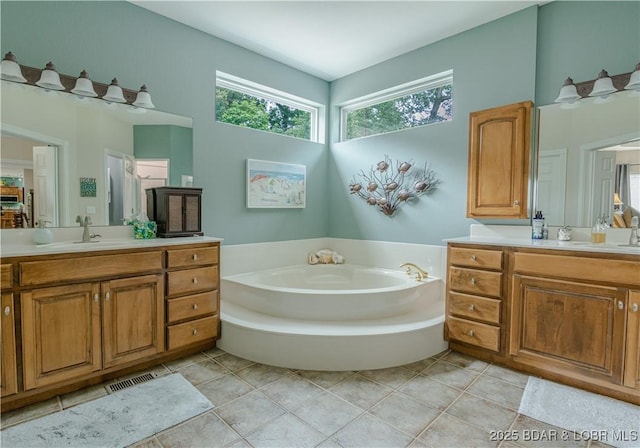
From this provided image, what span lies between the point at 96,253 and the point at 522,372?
309 cm

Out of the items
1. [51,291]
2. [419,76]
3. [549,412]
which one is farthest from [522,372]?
[51,291]

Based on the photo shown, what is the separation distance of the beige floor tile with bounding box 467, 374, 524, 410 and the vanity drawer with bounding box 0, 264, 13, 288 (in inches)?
113

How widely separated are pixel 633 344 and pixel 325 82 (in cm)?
395

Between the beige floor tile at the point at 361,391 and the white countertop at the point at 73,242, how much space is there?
152 cm

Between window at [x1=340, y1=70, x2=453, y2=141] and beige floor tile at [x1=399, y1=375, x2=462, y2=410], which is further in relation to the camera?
window at [x1=340, y1=70, x2=453, y2=141]

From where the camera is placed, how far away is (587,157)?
2.58 meters

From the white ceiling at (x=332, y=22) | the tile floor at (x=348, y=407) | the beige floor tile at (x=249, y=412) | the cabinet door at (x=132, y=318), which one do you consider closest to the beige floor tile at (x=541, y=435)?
the tile floor at (x=348, y=407)

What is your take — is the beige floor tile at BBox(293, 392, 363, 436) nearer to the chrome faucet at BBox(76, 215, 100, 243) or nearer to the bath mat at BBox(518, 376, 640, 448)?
the bath mat at BBox(518, 376, 640, 448)

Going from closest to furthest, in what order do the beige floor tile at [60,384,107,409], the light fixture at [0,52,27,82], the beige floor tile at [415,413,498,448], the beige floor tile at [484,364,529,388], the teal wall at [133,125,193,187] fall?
1. the beige floor tile at [415,413,498,448]
2. the beige floor tile at [60,384,107,409]
3. the light fixture at [0,52,27,82]
4. the beige floor tile at [484,364,529,388]
5. the teal wall at [133,125,193,187]

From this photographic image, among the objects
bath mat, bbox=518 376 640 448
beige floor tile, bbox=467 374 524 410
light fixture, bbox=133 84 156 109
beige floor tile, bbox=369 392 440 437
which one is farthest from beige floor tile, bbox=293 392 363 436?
light fixture, bbox=133 84 156 109

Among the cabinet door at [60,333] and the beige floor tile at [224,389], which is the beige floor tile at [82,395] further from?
the beige floor tile at [224,389]

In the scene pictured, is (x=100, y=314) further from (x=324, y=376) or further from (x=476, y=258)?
(x=476, y=258)

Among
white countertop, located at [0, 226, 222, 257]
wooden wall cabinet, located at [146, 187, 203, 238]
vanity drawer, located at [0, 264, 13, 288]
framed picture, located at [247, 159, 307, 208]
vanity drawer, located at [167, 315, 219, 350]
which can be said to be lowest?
vanity drawer, located at [167, 315, 219, 350]

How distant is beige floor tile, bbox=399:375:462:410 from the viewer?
206 cm
